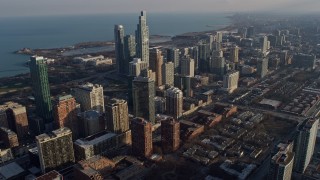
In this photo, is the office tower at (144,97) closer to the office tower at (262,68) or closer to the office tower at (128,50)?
the office tower at (128,50)

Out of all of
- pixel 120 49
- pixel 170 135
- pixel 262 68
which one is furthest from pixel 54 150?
pixel 262 68

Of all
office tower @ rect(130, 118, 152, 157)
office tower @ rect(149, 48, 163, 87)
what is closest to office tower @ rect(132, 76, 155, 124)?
office tower @ rect(130, 118, 152, 157)

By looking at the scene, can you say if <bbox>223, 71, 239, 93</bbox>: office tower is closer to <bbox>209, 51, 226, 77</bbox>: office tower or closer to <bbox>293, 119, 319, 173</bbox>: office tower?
<bbox>209, 51, 226, 77</bbox>: office tower

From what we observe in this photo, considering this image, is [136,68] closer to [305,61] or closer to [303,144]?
[303,144]

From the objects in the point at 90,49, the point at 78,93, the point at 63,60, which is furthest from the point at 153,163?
the point at 90,49

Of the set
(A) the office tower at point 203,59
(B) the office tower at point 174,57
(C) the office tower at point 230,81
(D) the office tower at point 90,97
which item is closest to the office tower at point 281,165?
(D) the office tower at point 90,97
